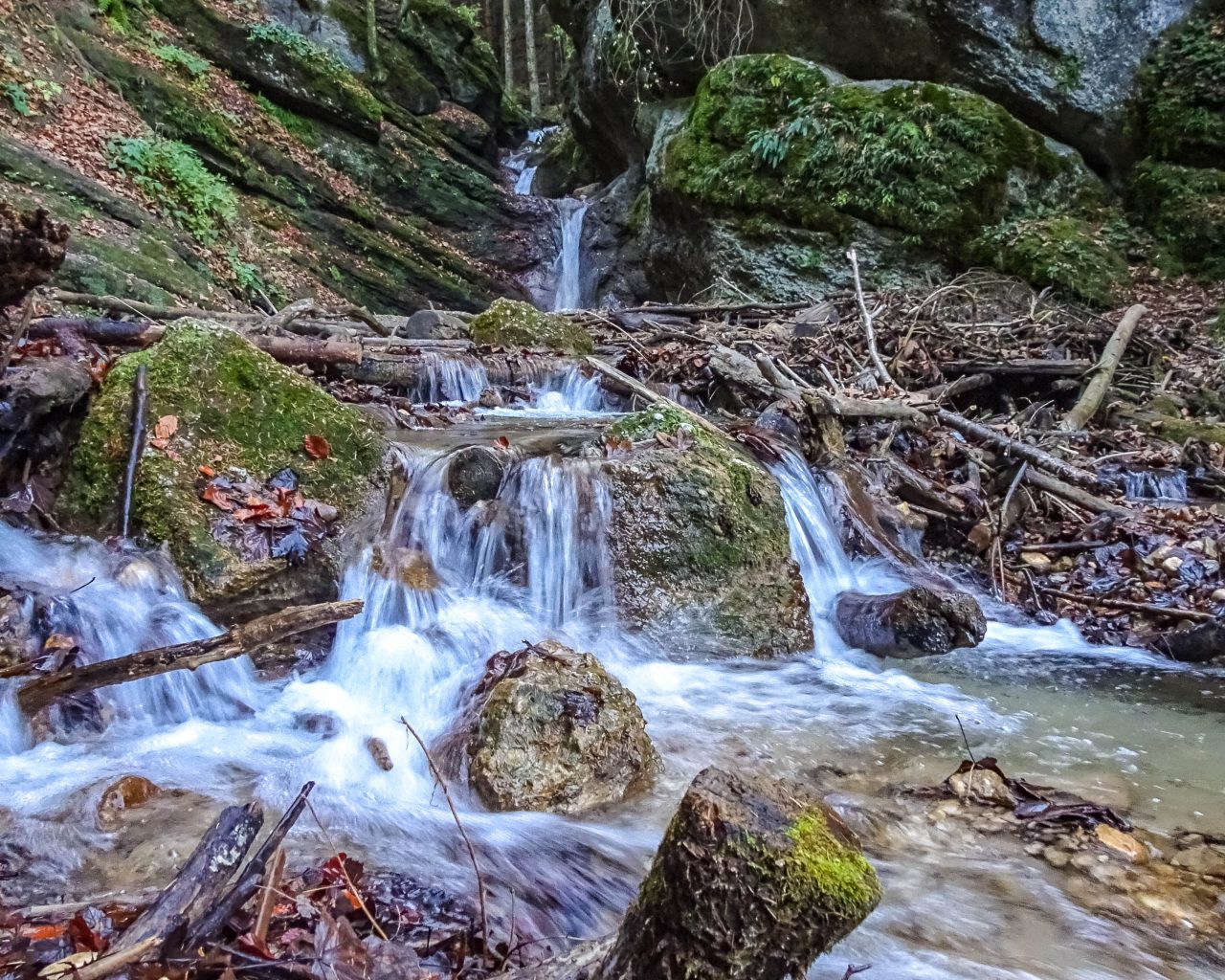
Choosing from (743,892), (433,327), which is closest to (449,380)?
(433,327)

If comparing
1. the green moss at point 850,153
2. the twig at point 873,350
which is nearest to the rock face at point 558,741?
the twig at point 873,350

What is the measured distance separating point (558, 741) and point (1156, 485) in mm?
5750

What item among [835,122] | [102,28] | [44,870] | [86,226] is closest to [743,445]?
[44,870]

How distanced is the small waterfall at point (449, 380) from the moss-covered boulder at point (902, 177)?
7639 millimetres

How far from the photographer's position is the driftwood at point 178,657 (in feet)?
9.32

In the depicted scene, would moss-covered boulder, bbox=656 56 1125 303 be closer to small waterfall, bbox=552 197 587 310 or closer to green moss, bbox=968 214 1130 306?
green moss, bbox=968 214 1130 306

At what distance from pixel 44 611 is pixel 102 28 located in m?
14.0

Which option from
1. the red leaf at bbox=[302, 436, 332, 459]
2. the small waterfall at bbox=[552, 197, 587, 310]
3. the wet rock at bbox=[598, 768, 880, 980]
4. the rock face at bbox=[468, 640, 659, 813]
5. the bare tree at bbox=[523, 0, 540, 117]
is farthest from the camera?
the bare tree at bbox=[523, 0, 540, 117]

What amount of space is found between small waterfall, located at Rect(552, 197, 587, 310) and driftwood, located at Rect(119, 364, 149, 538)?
1617 centimetres

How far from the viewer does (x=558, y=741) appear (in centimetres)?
310

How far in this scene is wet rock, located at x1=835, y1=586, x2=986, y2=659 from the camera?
4.63 metres

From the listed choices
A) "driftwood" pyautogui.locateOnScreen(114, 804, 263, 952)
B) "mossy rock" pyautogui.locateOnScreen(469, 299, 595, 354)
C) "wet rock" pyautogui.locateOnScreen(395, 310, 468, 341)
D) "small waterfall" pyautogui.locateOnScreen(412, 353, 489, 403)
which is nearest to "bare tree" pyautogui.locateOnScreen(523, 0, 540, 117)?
"wet rock" pyautogui.locateOnScreen(395, 310, 468, 341)

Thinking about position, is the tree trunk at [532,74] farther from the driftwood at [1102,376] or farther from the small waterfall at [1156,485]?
the small waterfall at [1156,485]

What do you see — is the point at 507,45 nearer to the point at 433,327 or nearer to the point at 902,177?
the point at 902,177
